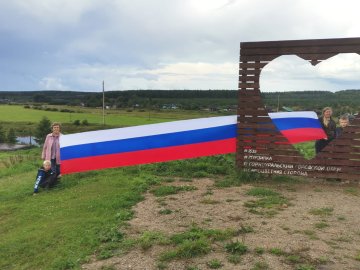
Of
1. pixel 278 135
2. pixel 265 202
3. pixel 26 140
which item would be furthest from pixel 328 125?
pixel 26 140

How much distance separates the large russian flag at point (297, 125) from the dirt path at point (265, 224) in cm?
205

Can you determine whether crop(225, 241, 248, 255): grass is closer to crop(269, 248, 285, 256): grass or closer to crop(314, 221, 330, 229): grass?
crop(269, 248, 285, 256): grass

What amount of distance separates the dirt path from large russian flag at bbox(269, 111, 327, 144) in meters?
2.05

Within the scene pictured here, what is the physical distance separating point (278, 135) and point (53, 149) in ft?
19.6

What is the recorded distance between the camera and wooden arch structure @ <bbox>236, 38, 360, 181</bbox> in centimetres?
942

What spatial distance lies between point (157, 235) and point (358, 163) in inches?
224

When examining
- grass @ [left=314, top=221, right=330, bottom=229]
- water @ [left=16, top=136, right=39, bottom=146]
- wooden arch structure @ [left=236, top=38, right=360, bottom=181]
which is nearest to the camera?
grass @ [left=314, top=221, right=330, bottom=229]

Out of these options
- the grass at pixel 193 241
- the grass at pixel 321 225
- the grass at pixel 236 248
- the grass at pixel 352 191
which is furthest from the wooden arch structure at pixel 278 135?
the grass at pixel 236 248

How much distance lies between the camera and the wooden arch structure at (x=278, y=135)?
9.42m

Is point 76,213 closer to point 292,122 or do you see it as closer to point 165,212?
point 165,212

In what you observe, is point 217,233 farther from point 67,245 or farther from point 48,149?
point 48,149

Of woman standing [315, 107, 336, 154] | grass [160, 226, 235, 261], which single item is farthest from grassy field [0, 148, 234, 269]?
woman standing [315, 107, 336, 154]

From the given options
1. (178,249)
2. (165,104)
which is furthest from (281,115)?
(165,104)

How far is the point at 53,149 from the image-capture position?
10977mm
